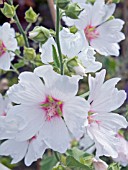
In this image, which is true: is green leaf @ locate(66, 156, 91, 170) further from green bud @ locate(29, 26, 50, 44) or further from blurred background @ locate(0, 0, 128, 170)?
blurred background @ locate(0, 0, 128, 170)

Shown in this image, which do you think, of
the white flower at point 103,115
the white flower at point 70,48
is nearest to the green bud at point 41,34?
the white flower at point 70,48

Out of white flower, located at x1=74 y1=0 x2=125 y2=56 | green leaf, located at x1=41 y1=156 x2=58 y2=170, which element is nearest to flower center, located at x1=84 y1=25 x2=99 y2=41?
white flower, located at x1=74 y1=0 x2=125 y2=56

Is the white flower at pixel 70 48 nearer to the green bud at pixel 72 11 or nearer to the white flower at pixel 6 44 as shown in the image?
the green bud at pixel 72 11

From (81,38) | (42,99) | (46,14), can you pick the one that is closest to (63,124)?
(42,99)

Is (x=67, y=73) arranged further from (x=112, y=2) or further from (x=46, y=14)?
(x=46, y=14)

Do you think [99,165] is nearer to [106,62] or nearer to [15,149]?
[15,149]

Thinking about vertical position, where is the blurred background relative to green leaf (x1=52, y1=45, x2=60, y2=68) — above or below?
below

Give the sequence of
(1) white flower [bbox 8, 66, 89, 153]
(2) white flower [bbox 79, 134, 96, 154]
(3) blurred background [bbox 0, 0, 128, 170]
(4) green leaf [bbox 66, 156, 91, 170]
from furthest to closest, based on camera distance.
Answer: (3) blurred background [bbox 0, 0, 128, 170]
(2) white flower [bbox 79, 134, 96, 154]
(4) green leaf [bbox 66, 156, 91, 170]
(1) white flower [bbox 8, 66, 89, 153]
